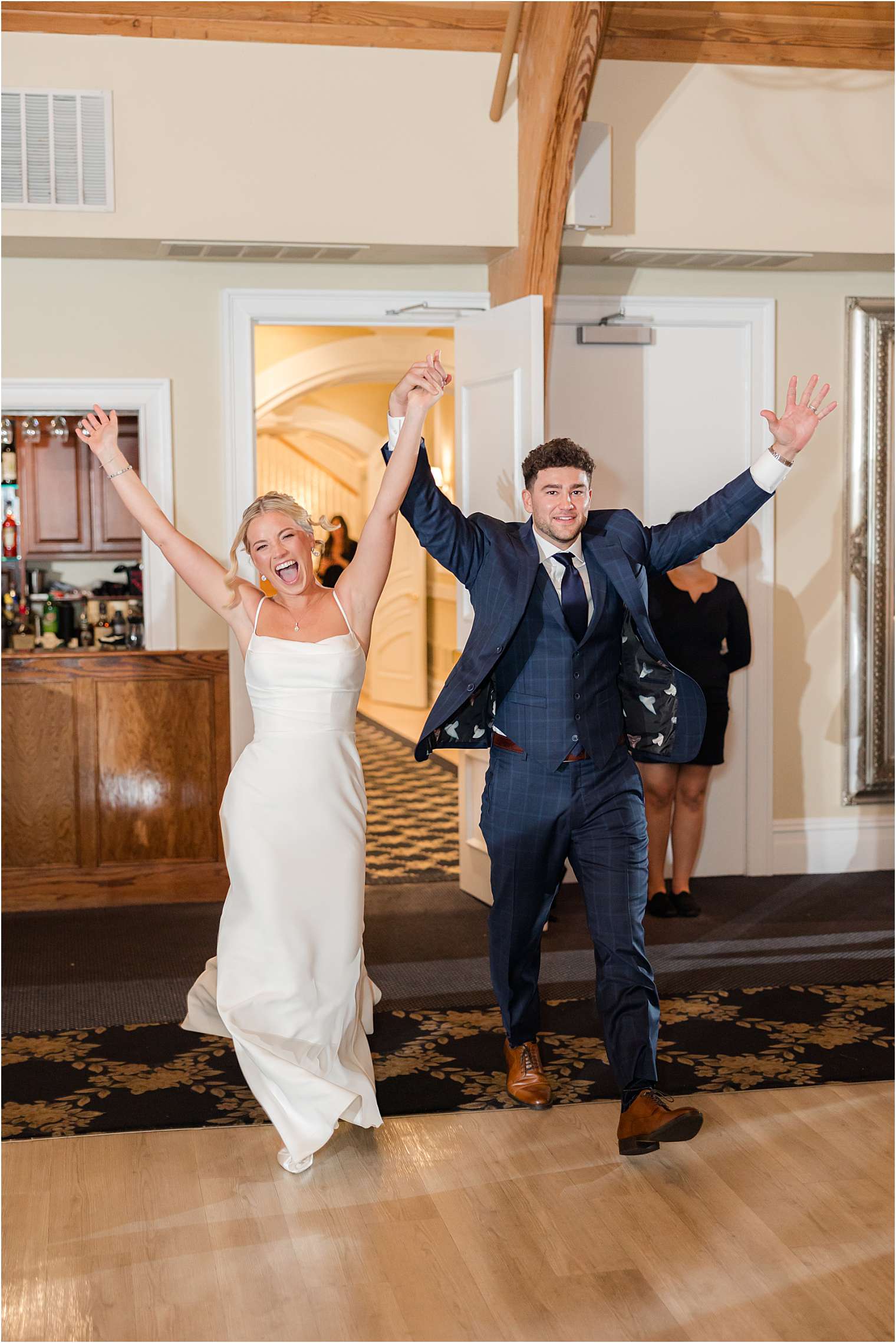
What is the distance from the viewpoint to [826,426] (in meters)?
6.36

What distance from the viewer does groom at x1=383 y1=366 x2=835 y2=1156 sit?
11.1ft

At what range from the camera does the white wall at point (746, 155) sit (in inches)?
221

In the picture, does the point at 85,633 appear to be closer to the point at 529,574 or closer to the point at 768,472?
the point at 529,574

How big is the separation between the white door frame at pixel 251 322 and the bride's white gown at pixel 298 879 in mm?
2553

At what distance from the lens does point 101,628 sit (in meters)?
6.49

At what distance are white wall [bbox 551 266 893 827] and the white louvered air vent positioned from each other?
2159 millimetres

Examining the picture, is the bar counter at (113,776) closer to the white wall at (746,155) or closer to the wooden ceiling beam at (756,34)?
the white wall at (746,155)

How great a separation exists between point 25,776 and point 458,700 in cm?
310

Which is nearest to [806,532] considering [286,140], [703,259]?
[703,259]

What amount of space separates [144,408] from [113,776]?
5.47 ft

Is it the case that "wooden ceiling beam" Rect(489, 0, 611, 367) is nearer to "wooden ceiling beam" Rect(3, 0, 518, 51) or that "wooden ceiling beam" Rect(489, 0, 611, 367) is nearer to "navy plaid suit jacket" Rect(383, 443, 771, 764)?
"wooden ceiling beam" Rect(3, 0, 518, 51)

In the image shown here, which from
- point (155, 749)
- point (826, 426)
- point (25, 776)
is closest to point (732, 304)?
point (826, 426)

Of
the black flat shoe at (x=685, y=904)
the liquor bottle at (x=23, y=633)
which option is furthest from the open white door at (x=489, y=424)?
the liquor bottle at (x=23, y=633)

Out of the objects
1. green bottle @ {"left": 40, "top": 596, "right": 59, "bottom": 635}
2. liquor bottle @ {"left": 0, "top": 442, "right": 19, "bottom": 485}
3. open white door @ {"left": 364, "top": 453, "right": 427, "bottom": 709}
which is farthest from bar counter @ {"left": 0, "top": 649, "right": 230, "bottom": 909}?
open white door @ {"left": 364, "top": 453, "right": 427, "bottom": 709}
